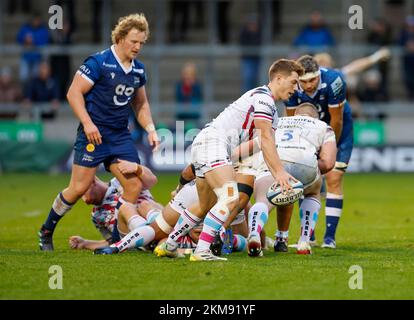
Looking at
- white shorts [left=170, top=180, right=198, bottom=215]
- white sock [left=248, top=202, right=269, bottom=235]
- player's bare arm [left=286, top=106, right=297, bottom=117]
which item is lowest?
white sock [left=248, top=202, right=269, bottom=235]

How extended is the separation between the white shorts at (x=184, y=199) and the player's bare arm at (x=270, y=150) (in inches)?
42.6

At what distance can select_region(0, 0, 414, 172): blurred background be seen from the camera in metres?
24.0

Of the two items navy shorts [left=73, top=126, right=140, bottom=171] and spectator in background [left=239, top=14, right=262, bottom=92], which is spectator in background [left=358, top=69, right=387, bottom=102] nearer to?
spectator in background [left=239, top=14, right=262, bottom=92]

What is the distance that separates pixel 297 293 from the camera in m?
7.79

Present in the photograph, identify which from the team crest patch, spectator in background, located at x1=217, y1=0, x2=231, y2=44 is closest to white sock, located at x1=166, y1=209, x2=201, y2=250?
the team crest patch

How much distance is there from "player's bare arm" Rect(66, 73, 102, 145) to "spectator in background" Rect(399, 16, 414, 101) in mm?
16404

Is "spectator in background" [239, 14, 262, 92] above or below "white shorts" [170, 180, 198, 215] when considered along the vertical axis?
above

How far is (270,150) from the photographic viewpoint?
9.44 meters

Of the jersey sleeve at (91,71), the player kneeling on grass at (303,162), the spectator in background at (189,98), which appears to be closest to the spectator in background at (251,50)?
the spectator in background at (189,98)

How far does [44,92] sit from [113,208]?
1446 centimetres

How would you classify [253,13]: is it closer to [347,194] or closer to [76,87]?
[347,194]

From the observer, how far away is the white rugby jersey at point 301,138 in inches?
409
